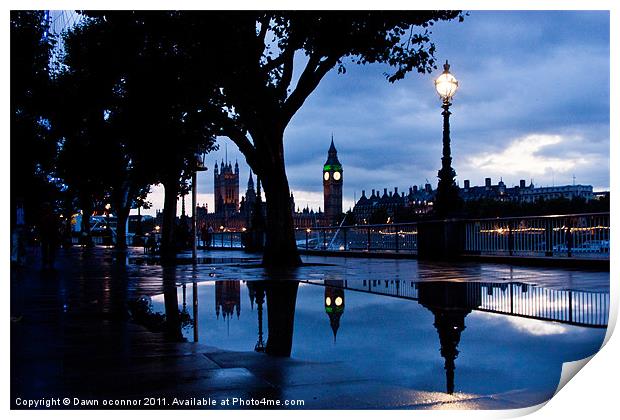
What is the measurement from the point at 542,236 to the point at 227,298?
1119 cm

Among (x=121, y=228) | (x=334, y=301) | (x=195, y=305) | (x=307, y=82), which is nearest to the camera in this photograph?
(x=195, y=305)

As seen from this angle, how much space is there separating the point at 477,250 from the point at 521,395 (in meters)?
15.3

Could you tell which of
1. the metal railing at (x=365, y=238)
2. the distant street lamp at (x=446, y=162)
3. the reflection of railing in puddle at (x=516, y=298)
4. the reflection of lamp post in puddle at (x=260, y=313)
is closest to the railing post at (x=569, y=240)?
the distant street lamp at (x=446, y=162)

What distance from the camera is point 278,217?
52.0 feet

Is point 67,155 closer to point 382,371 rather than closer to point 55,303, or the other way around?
point 55,303

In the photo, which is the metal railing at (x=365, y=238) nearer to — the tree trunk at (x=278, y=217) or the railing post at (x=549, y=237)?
the railing post at (x=549, y=237)

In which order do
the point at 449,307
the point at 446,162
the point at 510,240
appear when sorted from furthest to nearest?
the point at 446,162, the point at 510,240, the point at 449,307

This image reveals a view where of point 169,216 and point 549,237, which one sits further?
point 169,216

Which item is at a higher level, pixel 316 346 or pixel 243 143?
pixel 243 143

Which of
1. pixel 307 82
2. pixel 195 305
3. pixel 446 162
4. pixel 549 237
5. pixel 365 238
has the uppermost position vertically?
pixel 307 82

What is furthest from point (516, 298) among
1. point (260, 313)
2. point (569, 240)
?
point (569, 240)

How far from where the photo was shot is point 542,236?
55.7 ft

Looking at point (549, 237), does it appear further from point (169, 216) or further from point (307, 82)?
point (169, 216)

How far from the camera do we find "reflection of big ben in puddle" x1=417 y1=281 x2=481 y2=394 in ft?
14.8
